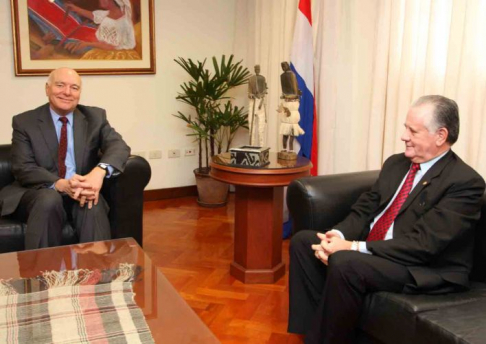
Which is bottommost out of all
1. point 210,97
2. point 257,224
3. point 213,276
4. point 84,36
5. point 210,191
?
point 213,276

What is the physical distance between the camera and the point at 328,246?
222cm

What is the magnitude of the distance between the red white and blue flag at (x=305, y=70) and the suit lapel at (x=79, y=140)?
156cm

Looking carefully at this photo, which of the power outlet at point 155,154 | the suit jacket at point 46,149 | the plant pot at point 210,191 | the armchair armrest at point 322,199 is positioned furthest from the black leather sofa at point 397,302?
the power outlet at point 155,154

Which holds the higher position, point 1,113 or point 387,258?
point 1,113

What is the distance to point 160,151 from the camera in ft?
16.7

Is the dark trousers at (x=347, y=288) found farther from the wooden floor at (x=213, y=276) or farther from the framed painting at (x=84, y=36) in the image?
→ the framed painting at (x=84, y=36)

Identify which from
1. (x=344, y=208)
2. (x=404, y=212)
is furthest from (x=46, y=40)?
(x=404, y=212)

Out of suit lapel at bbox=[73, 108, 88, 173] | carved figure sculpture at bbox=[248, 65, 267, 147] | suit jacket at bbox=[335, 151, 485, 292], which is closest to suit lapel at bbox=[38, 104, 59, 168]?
suit lapel at bbox=[73, 108, 88, 173]

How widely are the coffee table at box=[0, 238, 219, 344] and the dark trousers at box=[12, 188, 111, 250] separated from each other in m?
0.46

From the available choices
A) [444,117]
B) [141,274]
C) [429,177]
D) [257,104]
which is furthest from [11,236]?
[444,117]

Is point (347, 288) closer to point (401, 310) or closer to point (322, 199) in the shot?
point (401, 310)

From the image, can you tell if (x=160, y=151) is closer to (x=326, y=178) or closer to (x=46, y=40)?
(x=46, y=40)

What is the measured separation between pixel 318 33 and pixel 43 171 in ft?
7.05

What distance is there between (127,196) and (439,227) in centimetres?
174
